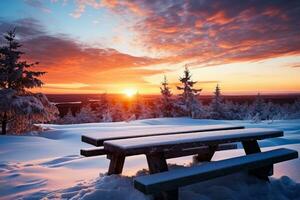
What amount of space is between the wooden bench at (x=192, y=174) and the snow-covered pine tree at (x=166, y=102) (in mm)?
33788

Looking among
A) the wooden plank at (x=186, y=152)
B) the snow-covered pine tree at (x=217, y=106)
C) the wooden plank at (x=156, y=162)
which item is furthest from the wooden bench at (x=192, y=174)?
the snow-covered pine tree at (x=217, y=106)

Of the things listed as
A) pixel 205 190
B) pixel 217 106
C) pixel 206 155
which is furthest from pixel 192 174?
pixel 217 106

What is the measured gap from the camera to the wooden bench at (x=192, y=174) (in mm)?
2719

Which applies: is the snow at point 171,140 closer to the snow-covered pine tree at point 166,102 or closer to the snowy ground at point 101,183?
the snowy ground at point 101,183

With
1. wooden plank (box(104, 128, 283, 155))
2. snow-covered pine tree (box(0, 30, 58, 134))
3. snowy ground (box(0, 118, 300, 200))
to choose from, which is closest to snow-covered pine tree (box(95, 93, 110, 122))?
snow-covered pine tree (box(0, 30, 58, 134))

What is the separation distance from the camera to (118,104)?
59.9m

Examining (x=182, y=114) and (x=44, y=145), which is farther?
(x=182, y=114)

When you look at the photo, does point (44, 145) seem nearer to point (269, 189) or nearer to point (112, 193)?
point (112, 193)

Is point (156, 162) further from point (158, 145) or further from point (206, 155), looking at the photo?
point (206, 155)

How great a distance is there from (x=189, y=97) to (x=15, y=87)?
25639mm

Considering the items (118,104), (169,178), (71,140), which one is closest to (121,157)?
(169,178)

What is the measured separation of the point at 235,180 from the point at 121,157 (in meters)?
1.90

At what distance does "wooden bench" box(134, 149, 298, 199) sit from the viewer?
2719mm

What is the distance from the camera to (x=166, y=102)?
38.2m
